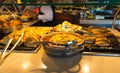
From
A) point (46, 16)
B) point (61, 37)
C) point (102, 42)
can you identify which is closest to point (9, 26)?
point (46, 16)

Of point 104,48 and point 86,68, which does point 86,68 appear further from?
point 104,48

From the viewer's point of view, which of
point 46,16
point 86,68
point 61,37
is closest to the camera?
point 86,68

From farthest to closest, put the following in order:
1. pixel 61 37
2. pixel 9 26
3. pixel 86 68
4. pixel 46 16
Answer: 1. pixel 46 16
2. pixel 9 26
3. pixel 61 37
4. pixel 86 68

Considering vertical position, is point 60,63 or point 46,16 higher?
point 46,16

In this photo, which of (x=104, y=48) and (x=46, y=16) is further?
(x=46, y=16)

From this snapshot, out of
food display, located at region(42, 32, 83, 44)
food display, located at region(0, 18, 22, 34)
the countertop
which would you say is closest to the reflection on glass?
the countertop

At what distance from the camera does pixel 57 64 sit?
28.1 inches

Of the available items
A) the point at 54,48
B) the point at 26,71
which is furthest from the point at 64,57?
the point at 26,71

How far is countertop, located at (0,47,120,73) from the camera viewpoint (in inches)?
26.3

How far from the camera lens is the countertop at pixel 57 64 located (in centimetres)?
67

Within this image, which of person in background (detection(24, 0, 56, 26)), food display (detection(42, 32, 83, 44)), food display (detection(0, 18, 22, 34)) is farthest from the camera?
person in background (detection(24, 0, 56, 26))

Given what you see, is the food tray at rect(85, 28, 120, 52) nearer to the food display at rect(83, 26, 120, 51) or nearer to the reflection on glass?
the food display at rect(83, 26, 120, 51)

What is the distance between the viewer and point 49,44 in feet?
2.45

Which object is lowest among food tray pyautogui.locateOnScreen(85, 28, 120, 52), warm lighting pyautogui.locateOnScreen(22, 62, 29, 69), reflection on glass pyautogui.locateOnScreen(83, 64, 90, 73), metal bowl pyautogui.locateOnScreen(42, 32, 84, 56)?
reflection on glass pyautogui.locateOnScreen(83, 64, 90, 73)
